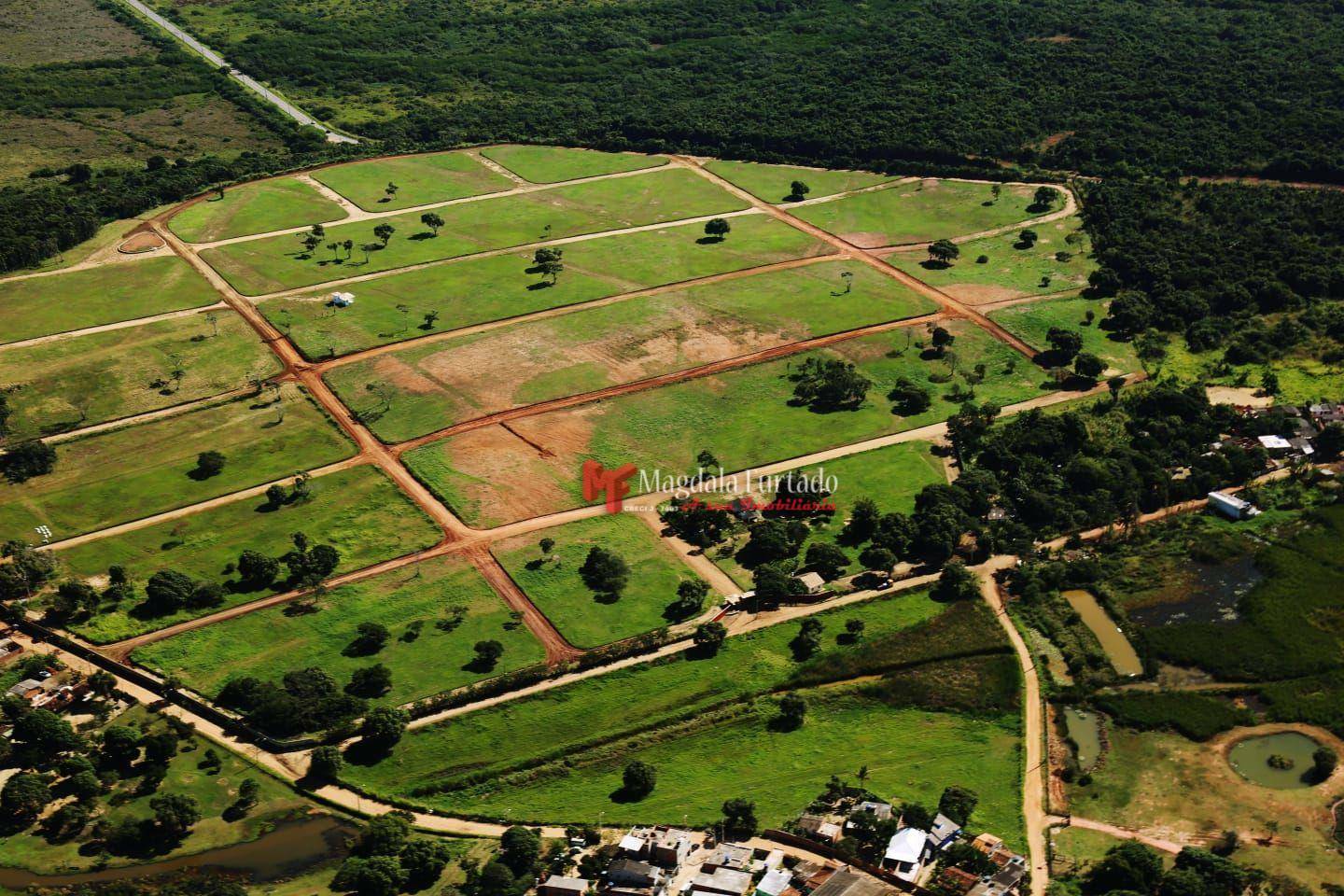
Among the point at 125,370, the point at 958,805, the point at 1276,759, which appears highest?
the point at 958,805

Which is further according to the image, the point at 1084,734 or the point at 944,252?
the point at 944,252

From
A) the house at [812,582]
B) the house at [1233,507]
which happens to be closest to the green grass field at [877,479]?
the house at [812,582]

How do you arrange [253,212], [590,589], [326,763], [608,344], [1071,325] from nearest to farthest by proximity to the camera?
[326,763] → [590,589] → [608,344] → [1071,325] → [253,212]

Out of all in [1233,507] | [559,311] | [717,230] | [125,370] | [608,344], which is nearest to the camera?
[1233,507]

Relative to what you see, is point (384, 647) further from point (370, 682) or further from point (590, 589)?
point (590, 589)

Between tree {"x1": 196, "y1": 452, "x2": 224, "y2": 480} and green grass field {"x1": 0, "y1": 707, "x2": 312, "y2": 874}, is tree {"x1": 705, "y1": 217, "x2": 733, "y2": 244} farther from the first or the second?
green grass field {"x1": 0, "y1": 707, "x2": 312, "y2": 874}

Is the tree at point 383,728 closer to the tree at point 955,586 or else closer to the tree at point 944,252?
the tree at point 955,586

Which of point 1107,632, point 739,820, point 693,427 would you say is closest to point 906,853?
point 739,820
